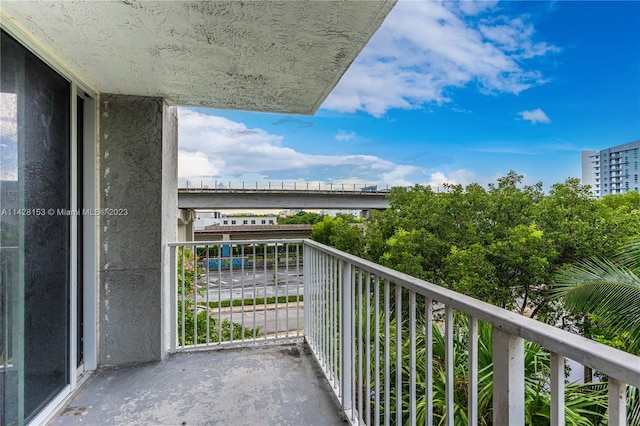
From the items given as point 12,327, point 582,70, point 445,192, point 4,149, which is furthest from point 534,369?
point 582,70

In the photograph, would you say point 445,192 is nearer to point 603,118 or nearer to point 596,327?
point 596,327

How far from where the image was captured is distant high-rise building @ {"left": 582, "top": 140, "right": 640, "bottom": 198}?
17.9 ft

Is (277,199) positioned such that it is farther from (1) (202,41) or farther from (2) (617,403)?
(2) (617,403)

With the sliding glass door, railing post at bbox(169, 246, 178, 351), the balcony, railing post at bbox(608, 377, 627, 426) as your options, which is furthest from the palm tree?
the sliding glass door

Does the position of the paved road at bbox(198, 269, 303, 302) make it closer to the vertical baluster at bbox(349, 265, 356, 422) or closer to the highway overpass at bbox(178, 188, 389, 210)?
the vertical baluster at bbox(349, 265, 356, 422)

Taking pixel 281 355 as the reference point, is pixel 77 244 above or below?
above

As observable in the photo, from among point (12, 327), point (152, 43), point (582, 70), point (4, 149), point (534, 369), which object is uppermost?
point (582, 70)

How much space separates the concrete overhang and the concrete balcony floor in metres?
2.28

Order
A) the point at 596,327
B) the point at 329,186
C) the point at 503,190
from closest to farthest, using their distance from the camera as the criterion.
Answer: the point at 596,327, the point at 503,190, the point at 329,186

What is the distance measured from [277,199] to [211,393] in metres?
11.2

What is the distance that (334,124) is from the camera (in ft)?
51.3

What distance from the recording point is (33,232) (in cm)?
185

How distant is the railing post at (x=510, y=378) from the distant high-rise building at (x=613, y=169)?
6448 millimetres

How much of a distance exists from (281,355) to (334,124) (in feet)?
46.1
